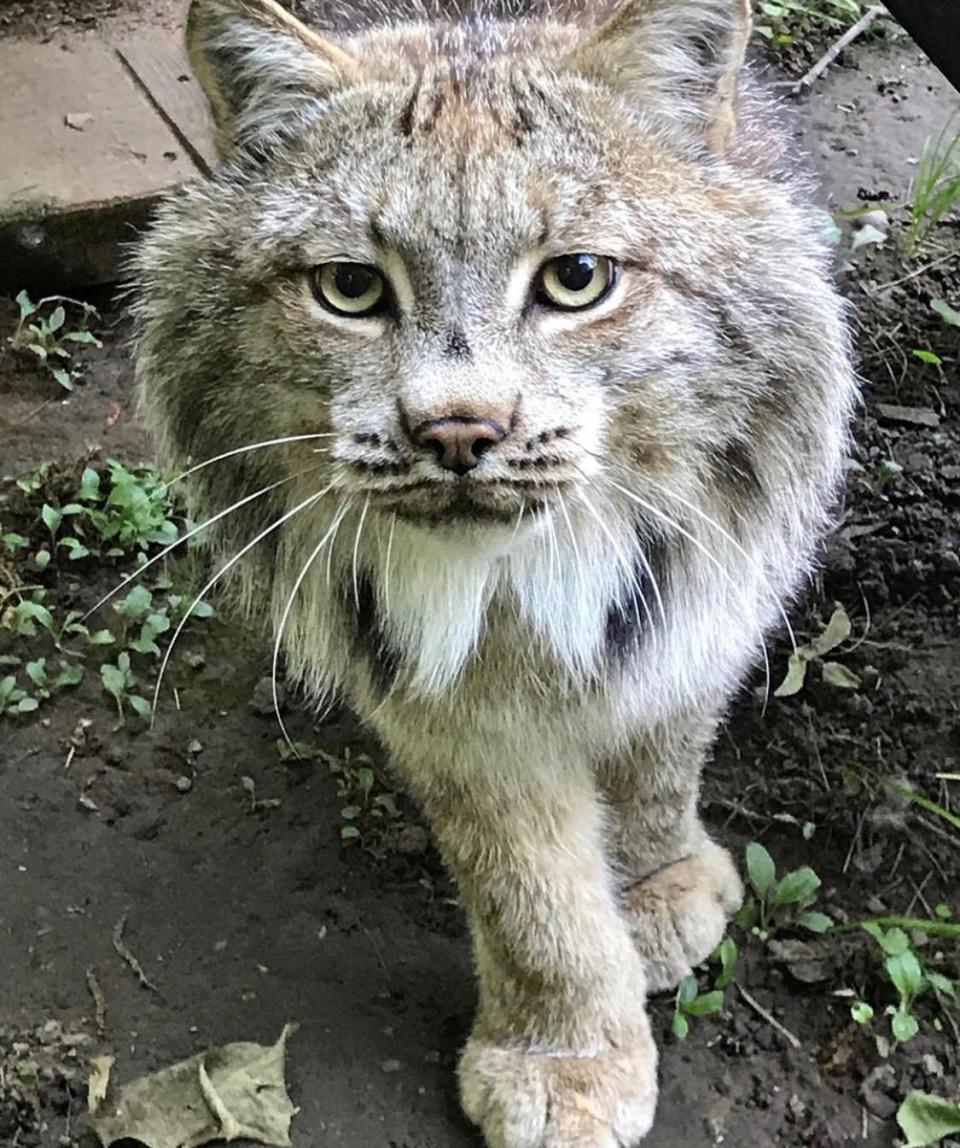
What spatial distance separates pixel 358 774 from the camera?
8.22 feet

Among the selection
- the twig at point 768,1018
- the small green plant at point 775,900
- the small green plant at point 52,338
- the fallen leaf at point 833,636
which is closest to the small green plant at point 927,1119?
the twig at point 768,1018

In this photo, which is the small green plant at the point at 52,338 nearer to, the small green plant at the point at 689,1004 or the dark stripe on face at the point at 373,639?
the dark stripe on face at the point at 373,639

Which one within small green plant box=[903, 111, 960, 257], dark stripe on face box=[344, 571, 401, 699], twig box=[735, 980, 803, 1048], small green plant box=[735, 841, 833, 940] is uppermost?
small green plant box=[903, 111, 960, 257]

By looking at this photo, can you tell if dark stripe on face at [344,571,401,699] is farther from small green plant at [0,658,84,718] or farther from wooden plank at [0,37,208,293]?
wooden plank at [0,37,208,293]

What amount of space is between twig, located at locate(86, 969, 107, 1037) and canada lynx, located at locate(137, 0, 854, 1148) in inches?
23.3

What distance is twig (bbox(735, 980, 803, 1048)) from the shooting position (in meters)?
2.17

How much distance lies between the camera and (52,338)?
3.27 meters

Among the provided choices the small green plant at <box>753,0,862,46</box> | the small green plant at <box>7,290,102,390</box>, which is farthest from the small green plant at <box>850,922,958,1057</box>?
the small green plant at <box>753,0,862,46</box>

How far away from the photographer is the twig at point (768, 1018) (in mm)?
2174

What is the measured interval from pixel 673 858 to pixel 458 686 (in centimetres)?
67

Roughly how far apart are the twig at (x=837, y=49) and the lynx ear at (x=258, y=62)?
7.67 feet

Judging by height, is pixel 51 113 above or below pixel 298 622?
above

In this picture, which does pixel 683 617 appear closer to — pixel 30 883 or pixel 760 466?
pixel 760 466

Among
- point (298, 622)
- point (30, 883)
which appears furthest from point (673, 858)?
point (30, 883)
